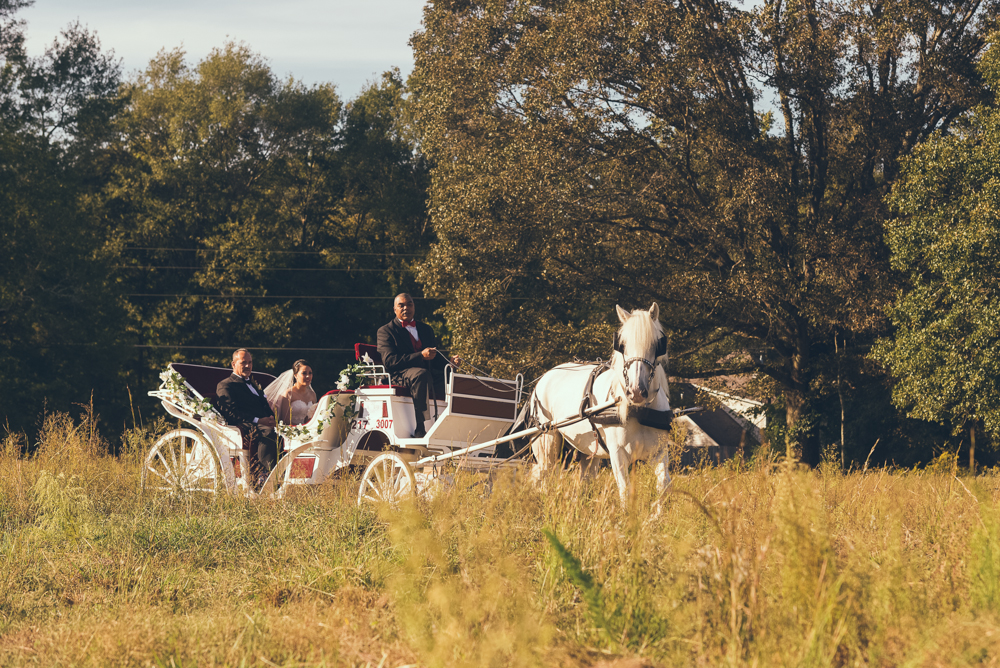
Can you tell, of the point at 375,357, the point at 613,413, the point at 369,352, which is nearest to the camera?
the point at 613,413

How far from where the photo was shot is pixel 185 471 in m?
7.55

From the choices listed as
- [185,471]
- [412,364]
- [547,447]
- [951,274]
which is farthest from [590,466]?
[951,274]

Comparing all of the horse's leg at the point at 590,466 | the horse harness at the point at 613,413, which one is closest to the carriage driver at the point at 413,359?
the horse harness at the point at 613,413

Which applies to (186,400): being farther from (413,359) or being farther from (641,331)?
(641,331)

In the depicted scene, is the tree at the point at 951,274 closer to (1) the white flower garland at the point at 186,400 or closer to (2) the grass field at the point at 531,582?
(2) the grass field at the point at 531,582

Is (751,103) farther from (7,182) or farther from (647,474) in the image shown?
(7,182)

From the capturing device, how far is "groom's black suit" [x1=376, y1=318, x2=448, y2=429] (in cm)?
802

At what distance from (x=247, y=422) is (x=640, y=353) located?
12.8 feet

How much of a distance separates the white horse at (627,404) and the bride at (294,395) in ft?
9.25

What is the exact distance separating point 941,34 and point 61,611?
18742 millimetres

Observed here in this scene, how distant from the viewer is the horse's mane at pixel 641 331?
21.5 ft

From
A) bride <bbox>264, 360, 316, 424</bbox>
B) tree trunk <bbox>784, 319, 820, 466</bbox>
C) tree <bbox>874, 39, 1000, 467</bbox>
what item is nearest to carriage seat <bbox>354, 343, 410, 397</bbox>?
bride <bbox>264, 360, 316, 424</bbox>

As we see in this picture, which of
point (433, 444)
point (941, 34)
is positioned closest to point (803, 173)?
point (941, 34)

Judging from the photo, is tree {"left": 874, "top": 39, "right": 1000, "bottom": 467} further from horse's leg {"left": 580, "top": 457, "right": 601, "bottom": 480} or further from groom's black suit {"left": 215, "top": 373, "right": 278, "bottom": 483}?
groom's black suit {"left": 215, "top": 373, "right": 278, "bottom": 483}
